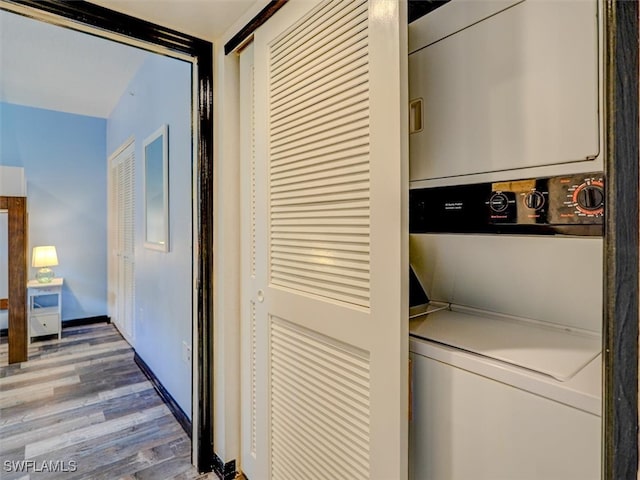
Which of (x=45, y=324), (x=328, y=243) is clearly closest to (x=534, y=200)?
(x=328, y=243)

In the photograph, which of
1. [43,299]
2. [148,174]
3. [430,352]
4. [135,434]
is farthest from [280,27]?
[43,299]

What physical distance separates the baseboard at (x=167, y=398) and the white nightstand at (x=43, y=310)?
144 cm

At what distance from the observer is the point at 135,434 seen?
2139 millimetres

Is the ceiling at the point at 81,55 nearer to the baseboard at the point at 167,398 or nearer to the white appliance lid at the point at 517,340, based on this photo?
the white appliance lid at the point at 517,340

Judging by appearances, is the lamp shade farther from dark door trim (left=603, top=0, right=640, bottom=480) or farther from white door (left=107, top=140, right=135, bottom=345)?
dark door trim (left=603, top=0, right=640, bottom=480)

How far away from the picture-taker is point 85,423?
225 cm

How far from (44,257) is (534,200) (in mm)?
4900

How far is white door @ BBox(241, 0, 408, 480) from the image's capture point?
2.87ft

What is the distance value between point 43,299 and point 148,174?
8.05ft

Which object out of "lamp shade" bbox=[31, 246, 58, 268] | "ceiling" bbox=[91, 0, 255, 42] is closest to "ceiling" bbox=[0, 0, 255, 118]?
"ceiling" bbox=[91, 0, 255, 42]

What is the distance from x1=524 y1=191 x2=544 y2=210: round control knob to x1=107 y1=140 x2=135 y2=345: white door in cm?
356

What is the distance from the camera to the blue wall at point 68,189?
13.5 ft

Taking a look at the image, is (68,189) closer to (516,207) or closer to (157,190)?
(157,190)

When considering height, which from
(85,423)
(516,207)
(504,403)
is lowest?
(85,423)
